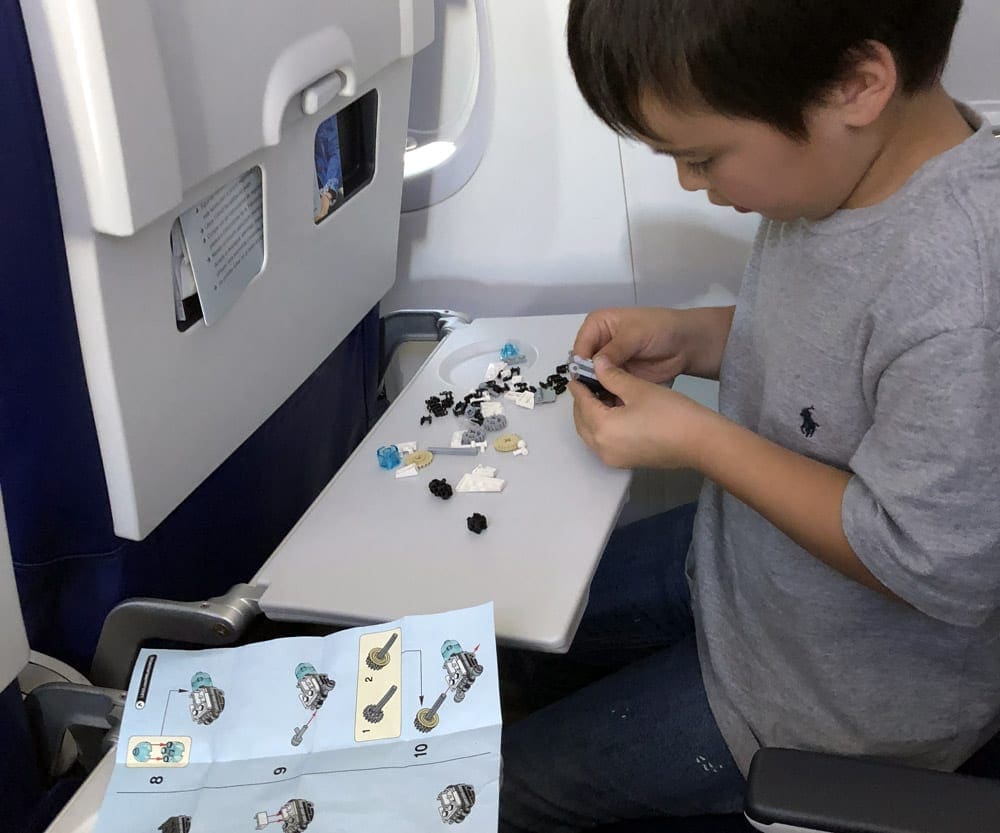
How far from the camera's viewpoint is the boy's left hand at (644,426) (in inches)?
26.1

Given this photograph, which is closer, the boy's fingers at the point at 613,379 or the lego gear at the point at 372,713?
the lego gear at the point at 372,713

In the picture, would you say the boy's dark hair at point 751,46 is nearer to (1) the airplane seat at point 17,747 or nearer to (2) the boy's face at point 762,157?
(2) the boy's face at point 762,157

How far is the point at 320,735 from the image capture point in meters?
0.51

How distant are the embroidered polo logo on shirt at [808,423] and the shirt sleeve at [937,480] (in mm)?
80

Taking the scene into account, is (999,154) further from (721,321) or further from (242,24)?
(242,24)

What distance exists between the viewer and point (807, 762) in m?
0.51

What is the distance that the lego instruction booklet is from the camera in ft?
1.57

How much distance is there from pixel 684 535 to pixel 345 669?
1.56 feet

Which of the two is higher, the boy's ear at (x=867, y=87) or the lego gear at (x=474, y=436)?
the boy's ear at (x=867, y=87)

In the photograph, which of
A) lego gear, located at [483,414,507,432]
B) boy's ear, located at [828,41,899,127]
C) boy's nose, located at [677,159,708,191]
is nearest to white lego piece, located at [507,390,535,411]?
lego gear, located at [483,414,507,432]

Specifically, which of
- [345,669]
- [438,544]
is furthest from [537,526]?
[345,669]

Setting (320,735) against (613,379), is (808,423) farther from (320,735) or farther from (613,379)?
(320,735)

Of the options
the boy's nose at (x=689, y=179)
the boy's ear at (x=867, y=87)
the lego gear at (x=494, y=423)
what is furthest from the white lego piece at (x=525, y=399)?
the boy's ear at (x=867, y=87)

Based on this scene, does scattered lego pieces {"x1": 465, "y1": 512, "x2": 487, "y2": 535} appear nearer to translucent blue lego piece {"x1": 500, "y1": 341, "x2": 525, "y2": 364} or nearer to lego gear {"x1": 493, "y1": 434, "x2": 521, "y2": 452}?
lego gear {"x1": 493, "y1": 434, "x2": 521, "y2": 452}
